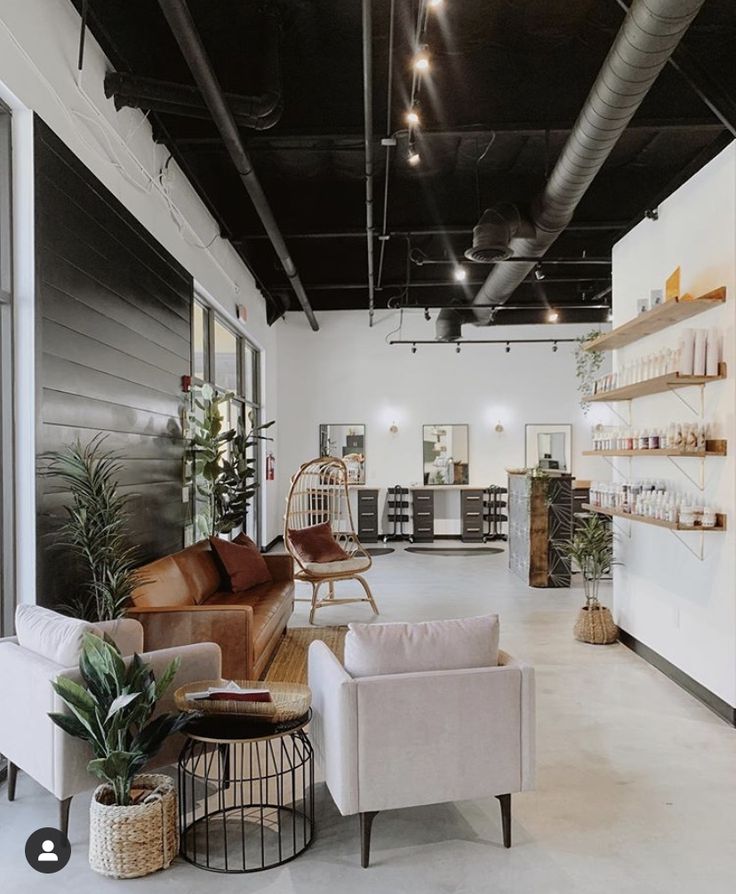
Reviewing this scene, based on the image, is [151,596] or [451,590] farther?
[451,590]

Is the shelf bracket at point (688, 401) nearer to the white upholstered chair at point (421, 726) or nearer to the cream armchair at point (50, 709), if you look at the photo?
the white upholstered chair at point (421, 726)

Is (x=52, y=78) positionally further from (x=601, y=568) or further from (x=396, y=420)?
(x=396, y=420)

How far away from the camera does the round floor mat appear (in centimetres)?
1080

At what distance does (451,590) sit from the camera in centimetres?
788

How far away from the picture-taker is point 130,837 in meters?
2.44

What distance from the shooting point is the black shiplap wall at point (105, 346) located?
347 cm

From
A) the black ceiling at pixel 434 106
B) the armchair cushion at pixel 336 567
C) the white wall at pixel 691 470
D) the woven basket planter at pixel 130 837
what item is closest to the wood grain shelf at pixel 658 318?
the white wall at pixel 691 470

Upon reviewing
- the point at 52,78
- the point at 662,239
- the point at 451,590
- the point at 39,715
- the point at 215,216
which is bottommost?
the point at 451,590

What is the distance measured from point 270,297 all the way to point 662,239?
6929 mm

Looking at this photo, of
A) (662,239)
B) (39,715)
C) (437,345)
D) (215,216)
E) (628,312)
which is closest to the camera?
(39,715)

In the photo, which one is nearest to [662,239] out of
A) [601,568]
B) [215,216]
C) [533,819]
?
[601,568]

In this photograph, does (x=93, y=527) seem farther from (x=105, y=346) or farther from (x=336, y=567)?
(x=336, y=567)

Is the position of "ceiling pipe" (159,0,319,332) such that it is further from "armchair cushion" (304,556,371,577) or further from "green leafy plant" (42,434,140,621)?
"armchair cushion" (304,556,371,577)

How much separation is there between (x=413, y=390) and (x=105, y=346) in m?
8.57
